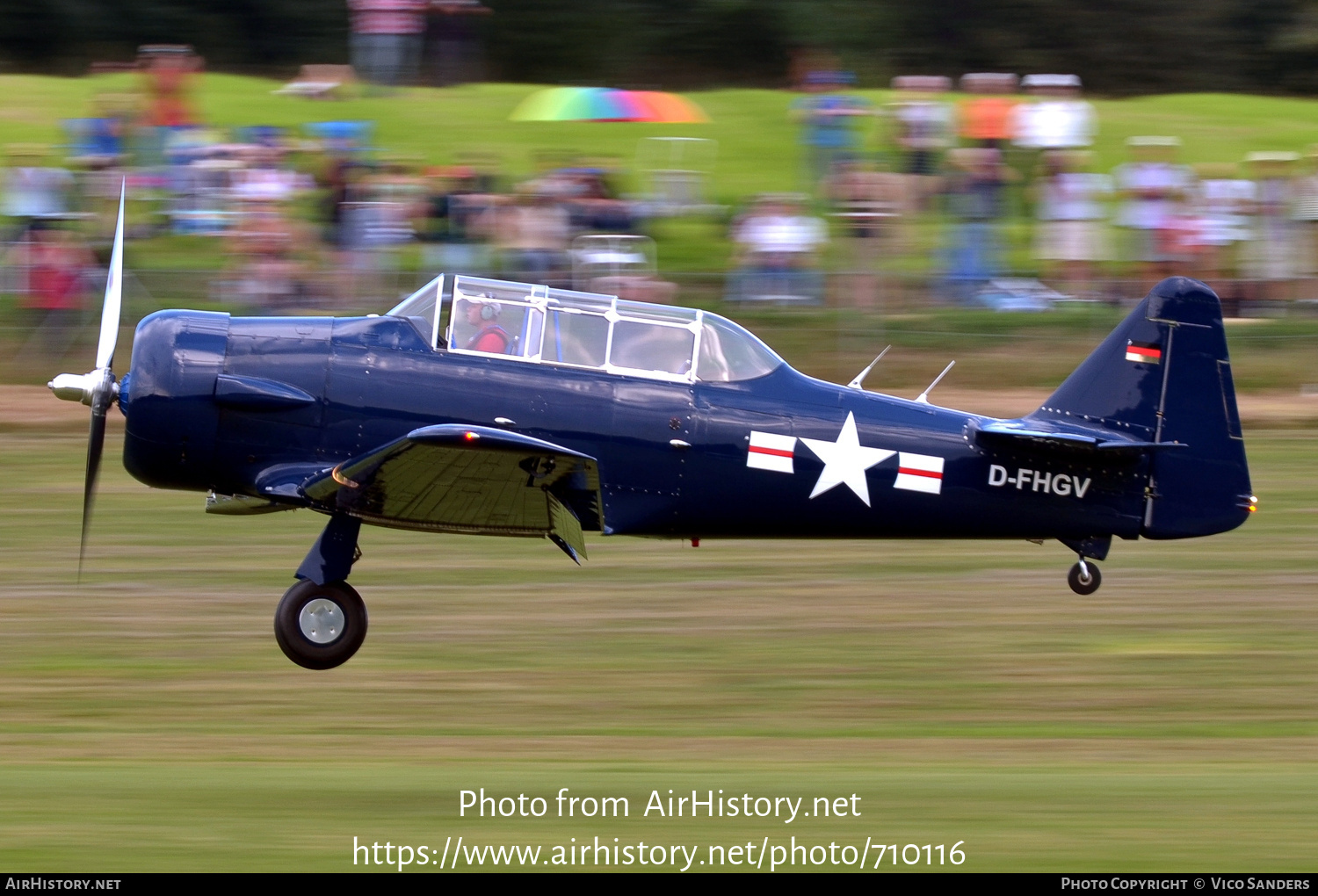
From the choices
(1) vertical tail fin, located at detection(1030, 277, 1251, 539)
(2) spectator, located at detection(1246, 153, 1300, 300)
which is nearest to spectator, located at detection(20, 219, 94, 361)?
(1) vertical tail fin, located at detection(1030, 277, 1251, 539)

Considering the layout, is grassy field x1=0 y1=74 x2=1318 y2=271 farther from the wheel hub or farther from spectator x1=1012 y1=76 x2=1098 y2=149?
the wheel hub

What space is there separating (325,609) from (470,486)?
1.23m

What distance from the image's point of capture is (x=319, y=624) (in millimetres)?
8305

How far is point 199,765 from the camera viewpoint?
723 centimetres

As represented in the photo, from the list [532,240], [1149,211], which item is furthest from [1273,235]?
[532,240]

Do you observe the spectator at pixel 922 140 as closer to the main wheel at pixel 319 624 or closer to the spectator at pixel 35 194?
the spectator at pixel 35 194

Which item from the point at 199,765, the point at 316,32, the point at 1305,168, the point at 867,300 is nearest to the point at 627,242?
the point at 867,300

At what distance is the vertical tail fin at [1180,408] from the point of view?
9.04 metres

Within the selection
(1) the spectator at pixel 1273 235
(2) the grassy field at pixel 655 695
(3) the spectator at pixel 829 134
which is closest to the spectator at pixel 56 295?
(2) the grassy field at pixel 655 695

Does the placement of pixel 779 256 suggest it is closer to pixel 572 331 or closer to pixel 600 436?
pixel 572 331

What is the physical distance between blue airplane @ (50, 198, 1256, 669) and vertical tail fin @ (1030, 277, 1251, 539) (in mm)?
11

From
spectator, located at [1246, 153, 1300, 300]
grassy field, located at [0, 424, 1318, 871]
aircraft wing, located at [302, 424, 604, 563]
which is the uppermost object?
spectator, located at [1246, 153, 1300, 300]

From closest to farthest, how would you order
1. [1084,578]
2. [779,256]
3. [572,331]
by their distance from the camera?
[572,331] → [1084,578] → [779,256]

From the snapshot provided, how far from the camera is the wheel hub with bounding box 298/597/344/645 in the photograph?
8281 millimetres
